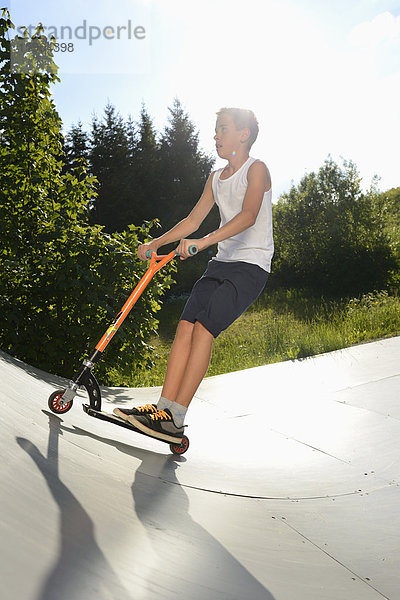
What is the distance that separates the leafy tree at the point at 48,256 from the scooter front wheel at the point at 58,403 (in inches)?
105

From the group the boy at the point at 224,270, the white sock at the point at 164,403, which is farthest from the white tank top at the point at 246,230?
the white sock at the point at 164,403

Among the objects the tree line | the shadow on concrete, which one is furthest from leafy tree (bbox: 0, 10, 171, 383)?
the shadow on concrete

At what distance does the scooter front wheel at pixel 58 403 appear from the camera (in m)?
3.19

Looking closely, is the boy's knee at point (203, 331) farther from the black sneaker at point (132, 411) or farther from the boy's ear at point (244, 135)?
the boy's ear at point (244, 135)

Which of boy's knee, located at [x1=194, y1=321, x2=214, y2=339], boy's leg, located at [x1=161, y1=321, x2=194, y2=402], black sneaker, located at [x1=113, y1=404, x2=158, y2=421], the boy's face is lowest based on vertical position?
black sneaker, located at [x1=113, y1=404, x2=158, y2=421]

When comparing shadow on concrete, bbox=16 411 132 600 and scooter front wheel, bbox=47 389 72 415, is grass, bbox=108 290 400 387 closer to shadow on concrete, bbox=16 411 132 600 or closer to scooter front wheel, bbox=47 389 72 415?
scooter front wheel, bbox=47 389 72 415

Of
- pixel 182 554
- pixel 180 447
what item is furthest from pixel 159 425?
pixel 182 554

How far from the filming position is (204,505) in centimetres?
240

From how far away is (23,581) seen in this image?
126 centimetres

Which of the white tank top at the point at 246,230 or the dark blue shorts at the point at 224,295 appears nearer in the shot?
the dark blue shorts at the point at 224,295

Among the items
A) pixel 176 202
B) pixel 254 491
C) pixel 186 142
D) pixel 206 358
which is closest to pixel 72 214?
pixel 206 358

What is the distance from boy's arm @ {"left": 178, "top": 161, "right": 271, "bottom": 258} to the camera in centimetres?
296

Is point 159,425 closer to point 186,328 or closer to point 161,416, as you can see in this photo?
point 161,416

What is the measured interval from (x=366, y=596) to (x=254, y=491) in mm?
970
